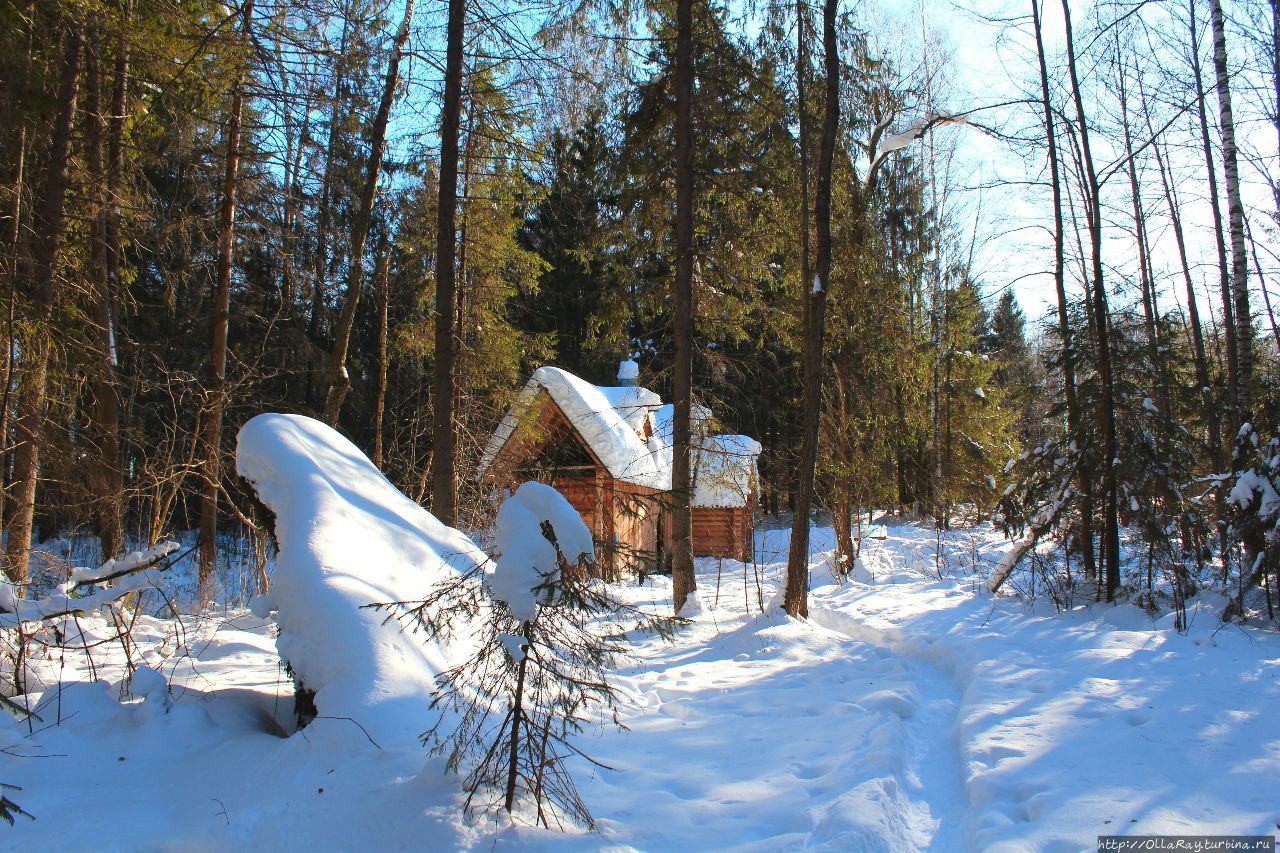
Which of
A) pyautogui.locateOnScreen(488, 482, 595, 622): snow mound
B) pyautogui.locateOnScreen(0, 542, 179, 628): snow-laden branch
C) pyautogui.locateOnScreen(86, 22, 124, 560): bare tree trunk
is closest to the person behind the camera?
pyautogui.locateOnScreen(488, 482, 595, 622): snow mound

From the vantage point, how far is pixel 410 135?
8977 millimetres

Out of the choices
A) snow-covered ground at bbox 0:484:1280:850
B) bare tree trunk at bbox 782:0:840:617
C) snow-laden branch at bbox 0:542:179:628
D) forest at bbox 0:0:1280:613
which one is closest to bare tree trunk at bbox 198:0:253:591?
forest at bbox 0:0:1280:613

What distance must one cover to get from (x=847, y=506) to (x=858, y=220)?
586 cm

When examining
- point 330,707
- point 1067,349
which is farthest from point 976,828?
point 1067,349

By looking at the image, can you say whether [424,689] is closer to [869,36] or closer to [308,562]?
[308,562]

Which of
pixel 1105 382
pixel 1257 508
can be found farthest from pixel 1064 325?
pixel 1257 508

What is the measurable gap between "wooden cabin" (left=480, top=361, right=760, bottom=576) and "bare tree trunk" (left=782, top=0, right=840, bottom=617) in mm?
698

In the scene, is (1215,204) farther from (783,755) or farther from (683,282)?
(783,755)

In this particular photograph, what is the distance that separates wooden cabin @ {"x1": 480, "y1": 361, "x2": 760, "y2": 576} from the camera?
1037 centimetres

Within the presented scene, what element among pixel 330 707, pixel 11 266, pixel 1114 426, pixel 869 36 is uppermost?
pixel 869 36

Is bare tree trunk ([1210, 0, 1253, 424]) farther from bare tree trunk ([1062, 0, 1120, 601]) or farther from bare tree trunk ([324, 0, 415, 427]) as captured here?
bare tree trunk ([324, 0, 415, 427])

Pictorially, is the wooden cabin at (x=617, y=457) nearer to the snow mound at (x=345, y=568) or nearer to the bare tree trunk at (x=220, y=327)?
the snow mound at (x=345, y=568)

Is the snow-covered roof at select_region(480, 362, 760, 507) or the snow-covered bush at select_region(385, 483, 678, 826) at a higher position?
the snow-covered roof at select_region(480, 362, 760, 507)

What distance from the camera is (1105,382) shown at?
9.57 metres
